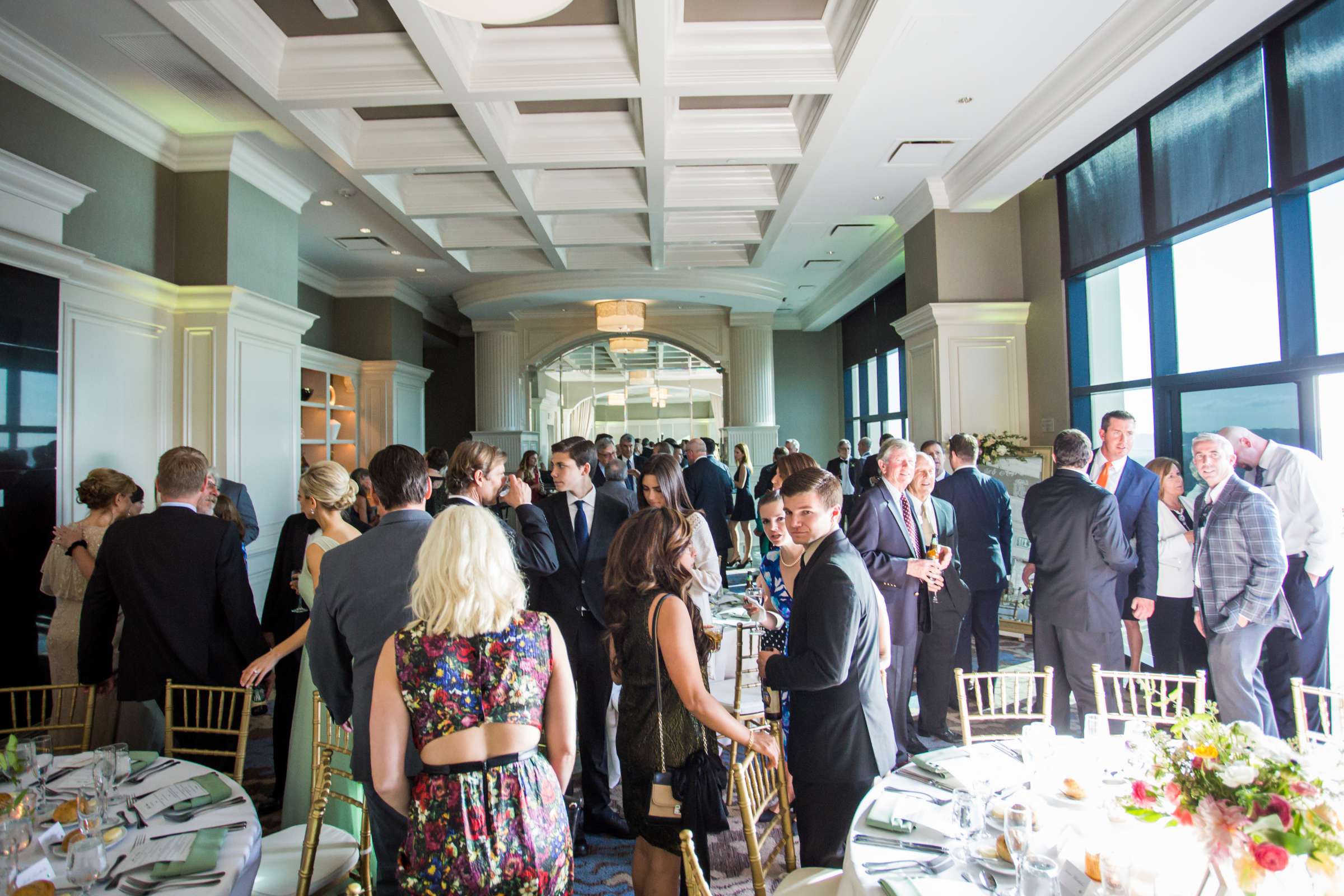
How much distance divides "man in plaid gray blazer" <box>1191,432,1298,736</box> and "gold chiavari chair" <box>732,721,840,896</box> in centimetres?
248

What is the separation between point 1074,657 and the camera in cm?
372

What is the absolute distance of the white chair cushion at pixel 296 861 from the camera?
6.86 feet

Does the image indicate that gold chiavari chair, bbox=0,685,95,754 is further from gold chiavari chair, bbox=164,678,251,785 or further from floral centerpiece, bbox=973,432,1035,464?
floral centerpiece, bbox=973,432,1035,464

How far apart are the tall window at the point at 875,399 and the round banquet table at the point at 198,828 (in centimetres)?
902

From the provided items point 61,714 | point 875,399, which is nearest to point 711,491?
point 61,714

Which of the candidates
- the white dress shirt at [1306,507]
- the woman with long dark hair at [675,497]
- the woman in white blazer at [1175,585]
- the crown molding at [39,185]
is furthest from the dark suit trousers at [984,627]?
the crown molding at [39,185]

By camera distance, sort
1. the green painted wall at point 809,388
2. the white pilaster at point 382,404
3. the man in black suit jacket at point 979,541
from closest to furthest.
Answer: the man in black suit jacket at point 979,541, the white pilaster at point 382,404, the green painted wall at point 809,388

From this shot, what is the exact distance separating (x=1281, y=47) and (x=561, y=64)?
409 centimetres

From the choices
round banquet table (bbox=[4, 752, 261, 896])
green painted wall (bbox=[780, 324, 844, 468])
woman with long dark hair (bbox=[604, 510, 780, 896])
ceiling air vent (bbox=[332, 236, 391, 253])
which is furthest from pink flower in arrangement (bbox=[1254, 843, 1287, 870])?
green painted wall (bbox=[780, 324, 844, 468])

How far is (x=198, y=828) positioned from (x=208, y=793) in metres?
0.21

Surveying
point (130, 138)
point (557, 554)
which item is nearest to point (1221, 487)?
point (557, 554)

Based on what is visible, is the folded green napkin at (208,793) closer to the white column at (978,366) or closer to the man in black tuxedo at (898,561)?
the man in black tuxedo at (898,561)

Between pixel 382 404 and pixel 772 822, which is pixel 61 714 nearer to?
pixel 772 822

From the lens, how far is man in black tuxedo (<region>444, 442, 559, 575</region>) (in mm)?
2834
